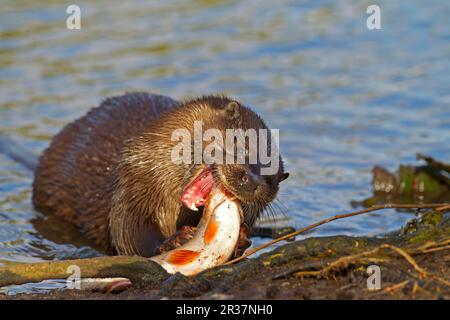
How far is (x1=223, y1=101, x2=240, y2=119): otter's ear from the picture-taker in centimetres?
526

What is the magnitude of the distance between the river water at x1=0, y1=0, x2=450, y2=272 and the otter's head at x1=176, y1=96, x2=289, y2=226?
56.1 inches

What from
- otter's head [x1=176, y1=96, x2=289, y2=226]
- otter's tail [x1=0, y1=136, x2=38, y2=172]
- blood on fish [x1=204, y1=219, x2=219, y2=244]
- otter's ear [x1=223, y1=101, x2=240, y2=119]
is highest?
otter's ear [x1=223, y1=101, x2=240, y2=119]

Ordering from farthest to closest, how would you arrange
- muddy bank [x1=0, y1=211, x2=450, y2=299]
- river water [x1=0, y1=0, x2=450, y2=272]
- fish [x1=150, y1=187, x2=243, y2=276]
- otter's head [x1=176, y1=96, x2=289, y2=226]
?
river water [x1=0, y1=0, x2=450, y2=272] < otter's head [x1=176, y1=96, x2=289, y2=226] < fish [x1=150, y1=187, x2=243, y2=276] < muddy bank [x1=0, y1=211, x2=450, y2=299]

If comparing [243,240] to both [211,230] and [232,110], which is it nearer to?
[211,230]

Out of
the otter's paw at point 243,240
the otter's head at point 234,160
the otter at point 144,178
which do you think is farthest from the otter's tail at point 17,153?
the otter's paw at point 243,240

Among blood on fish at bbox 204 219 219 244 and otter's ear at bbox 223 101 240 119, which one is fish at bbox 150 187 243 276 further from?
otter's ear at bbox 223 101 240 119

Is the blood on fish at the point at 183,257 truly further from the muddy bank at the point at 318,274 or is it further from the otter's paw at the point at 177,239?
the otter's paw at the point at 177,239

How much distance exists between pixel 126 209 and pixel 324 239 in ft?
4.96

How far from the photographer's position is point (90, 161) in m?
6.70

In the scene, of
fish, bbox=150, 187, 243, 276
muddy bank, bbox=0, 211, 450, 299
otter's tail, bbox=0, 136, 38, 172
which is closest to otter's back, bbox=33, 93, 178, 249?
otter's tail, bbox=0, 136, 38, 172

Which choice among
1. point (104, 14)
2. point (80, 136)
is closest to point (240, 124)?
point (80, 136)

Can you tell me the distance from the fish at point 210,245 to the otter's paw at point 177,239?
22cm

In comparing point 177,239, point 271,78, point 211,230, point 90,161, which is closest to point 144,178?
point 177,239

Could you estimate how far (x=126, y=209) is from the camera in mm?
5547
